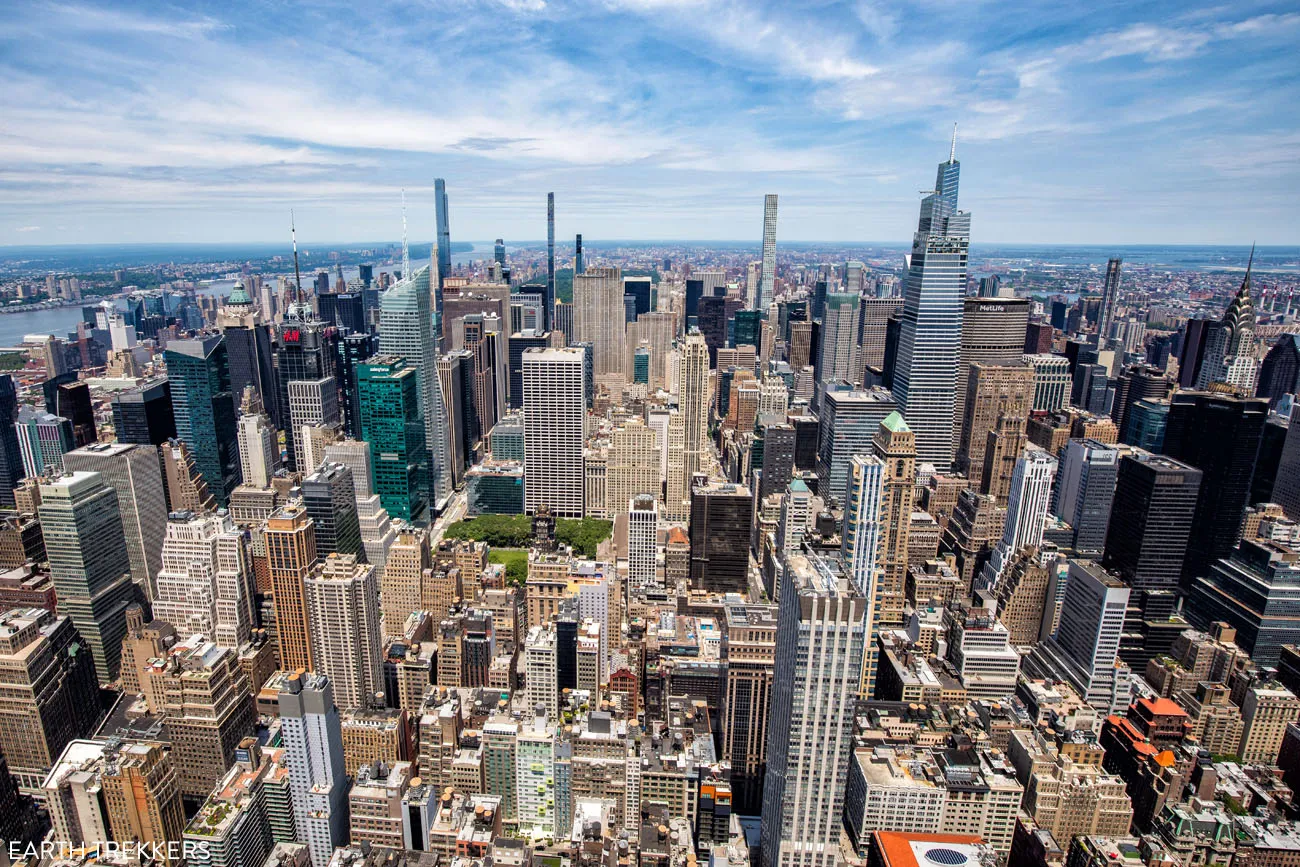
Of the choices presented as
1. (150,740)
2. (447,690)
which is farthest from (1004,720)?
(150,740)

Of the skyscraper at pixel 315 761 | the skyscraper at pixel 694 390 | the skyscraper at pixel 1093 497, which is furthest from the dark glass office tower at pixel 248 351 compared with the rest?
the skyscraper at pixel 1093 497

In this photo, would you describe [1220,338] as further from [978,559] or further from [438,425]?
[438,425]

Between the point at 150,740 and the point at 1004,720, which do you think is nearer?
the point at 150,740

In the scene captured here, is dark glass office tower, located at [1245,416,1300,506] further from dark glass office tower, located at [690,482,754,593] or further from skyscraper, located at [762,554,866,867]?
skyscraper, located at [762,554,866,867]

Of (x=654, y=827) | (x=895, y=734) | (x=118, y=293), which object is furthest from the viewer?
(x=118, y=293)

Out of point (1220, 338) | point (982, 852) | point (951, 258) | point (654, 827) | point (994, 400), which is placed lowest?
point (654, 827)

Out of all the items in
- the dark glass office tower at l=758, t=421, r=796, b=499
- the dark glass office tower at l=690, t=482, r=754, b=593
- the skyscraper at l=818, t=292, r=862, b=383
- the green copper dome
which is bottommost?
the dark glass office tower at l=690, t=482, r=754, b=593

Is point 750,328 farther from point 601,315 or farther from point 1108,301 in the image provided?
point 1108,301

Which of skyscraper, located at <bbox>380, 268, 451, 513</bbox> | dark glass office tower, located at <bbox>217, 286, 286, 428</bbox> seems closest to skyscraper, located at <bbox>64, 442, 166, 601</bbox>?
dark glass office tower, located at <bbox>217, 286, 286, 428</bbox>
